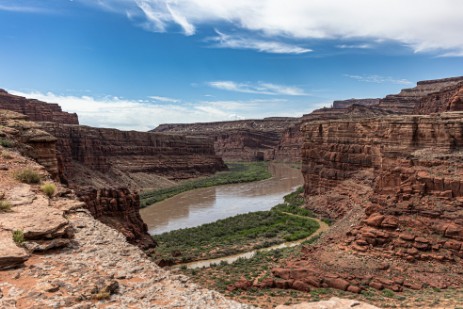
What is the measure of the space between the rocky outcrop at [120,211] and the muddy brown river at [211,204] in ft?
35.3

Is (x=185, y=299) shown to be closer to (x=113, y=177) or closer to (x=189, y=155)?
(x=113, y=177)

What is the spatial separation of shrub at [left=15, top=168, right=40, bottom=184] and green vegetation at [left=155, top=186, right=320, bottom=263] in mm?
12682

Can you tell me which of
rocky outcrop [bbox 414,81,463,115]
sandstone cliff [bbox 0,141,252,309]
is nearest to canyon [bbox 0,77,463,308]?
sandstone cliff [bbox 0,141,252,309]

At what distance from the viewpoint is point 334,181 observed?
3531cm

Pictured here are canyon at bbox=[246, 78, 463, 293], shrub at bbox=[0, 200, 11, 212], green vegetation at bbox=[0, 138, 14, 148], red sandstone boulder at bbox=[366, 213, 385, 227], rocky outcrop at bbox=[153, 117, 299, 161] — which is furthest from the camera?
rocky outcrop at bbox=[153, 117, 299, 161]

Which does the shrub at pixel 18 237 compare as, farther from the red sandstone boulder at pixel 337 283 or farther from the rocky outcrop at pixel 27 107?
the rocky outcrop at pixel 27 107

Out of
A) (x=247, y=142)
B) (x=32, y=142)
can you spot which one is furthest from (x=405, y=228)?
(x=247, y=142)

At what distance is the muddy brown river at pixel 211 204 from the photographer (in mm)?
37375

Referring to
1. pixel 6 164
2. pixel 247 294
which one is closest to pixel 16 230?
pixel 6 164

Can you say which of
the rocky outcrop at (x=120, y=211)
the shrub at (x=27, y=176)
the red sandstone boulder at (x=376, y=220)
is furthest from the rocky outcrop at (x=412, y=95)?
the shrub at (x=27, y=176)

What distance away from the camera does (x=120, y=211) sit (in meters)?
21.3

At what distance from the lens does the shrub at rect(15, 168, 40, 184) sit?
395 inches

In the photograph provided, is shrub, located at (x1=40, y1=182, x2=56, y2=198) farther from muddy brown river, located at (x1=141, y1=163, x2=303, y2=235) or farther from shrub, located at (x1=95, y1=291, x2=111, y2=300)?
muddy brown river, located at (x1=141, y1=163, x2=303, y2=235)

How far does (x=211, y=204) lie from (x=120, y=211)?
26099 mm
